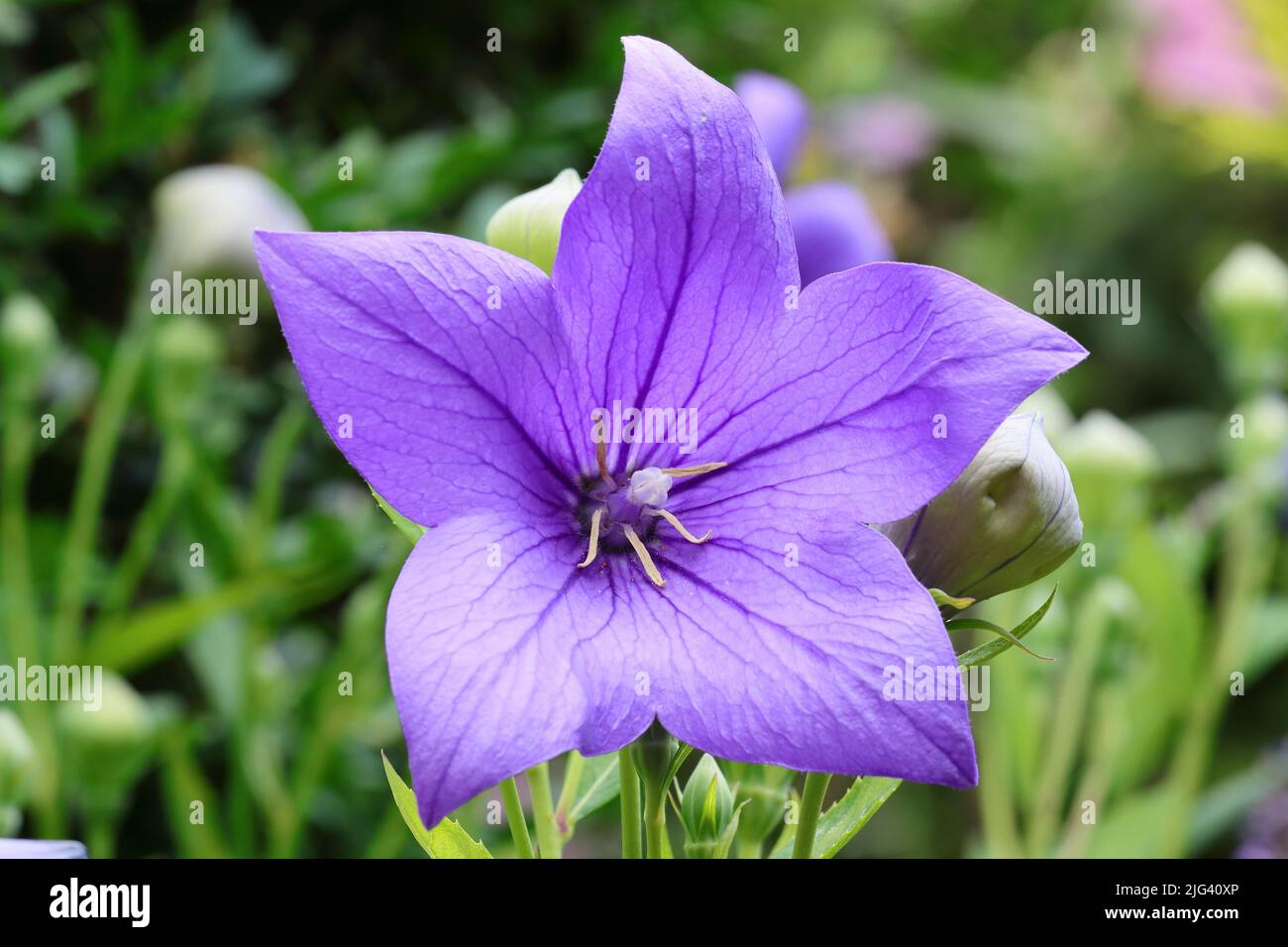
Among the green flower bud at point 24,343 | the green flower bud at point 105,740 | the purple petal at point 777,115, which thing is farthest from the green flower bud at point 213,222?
the purple petal at point 777,115

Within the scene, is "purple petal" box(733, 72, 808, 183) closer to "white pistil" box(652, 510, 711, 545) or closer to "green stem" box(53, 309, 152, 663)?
"white pistil" box(652, 510, 711, 545)

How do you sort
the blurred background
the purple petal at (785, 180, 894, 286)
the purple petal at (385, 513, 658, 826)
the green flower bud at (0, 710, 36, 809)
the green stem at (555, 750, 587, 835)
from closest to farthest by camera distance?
1. the purple petal at (385, 513, 658, 826)
2. the green stem at (555, 750, 587, 835)
3. the green flower bud at (0, 710, 36, 809)
4. the purple petal at (785, 180, 894, 286)
5. the blurred background

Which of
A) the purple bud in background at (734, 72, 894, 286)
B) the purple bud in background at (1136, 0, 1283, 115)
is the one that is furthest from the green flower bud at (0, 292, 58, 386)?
the purple bud in background at (1136, 0, 1283, 115)

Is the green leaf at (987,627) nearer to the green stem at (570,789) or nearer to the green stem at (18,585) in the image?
the green stem at (570,789)

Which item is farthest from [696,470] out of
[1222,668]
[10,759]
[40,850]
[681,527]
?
[1222,668]

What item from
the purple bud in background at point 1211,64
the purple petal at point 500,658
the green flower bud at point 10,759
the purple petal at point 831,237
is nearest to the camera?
the purple petal at point 500,658

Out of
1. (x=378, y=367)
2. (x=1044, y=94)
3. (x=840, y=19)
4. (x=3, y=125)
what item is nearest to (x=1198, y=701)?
(x=378, y=367)
